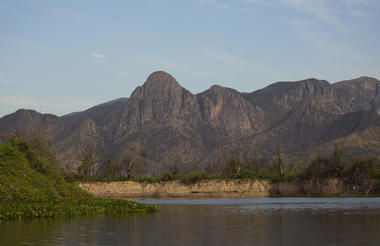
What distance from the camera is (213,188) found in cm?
8431

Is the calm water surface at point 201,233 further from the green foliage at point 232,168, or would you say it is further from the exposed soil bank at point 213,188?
the green foliage at point 232,168

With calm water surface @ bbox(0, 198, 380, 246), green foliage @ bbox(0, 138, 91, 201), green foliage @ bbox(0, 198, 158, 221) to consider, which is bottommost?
calm water surface @ bbox(0, 198, 380, 246)

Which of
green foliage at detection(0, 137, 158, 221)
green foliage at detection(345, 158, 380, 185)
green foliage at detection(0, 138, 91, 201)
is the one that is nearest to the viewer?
green foliage at detection(0, 137, 158, 221)

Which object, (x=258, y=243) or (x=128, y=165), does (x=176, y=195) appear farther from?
(x=258, y=243)

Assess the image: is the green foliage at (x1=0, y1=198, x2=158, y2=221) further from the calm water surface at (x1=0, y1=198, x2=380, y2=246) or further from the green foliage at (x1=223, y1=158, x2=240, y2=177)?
the green foliage at (x1=223, y1=158, x2=240, y2=177)

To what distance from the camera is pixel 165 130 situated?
602ft

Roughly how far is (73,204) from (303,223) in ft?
54.5

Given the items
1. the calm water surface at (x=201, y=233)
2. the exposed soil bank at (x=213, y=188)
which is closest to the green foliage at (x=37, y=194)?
the calm water surface at (x=201, y=233)

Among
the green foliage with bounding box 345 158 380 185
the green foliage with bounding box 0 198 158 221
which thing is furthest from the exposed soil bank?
the green foliage with bounding box 0 198 158 221

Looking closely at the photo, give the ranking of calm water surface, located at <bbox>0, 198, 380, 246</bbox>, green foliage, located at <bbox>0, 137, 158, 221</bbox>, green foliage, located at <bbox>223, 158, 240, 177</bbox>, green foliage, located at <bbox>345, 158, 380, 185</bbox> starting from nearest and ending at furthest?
calm water surface, located at <bbox>0, 198, 380, 246</bbox> < green foliage, located at <bbox>0, 137, 158, 221</bbox> < green foliage, located at <bbox>345, 158, 380, 185</bbox> < green foliage, located at <bbox>223, 158, 240, 177</bbox>

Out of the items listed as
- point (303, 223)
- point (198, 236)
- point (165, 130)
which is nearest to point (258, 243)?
point (198, 236)

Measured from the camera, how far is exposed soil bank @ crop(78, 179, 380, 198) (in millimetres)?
73625

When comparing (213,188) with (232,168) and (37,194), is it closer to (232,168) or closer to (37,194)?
(232,168)

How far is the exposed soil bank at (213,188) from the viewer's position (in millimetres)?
73625
